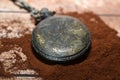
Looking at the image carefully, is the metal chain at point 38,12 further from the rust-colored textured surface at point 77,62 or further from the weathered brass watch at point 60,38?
the rust-colored textured surface at point 77,62

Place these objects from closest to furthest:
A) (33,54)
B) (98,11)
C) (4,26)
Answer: (33,54) → (4,26) → (98,11)

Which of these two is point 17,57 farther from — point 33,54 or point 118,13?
point 118,13

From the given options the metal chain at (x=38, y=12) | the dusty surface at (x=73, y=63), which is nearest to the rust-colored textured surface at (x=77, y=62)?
the dusty surface at (x=73, y=63)

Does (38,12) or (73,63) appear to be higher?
(38,12)

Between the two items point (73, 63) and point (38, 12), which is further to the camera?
point (38, 12)

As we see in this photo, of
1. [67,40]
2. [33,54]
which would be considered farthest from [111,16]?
Result: [33,54]

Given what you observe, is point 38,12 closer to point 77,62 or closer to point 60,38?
point 60,38

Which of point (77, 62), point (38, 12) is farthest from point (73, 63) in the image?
point (38, 12)
